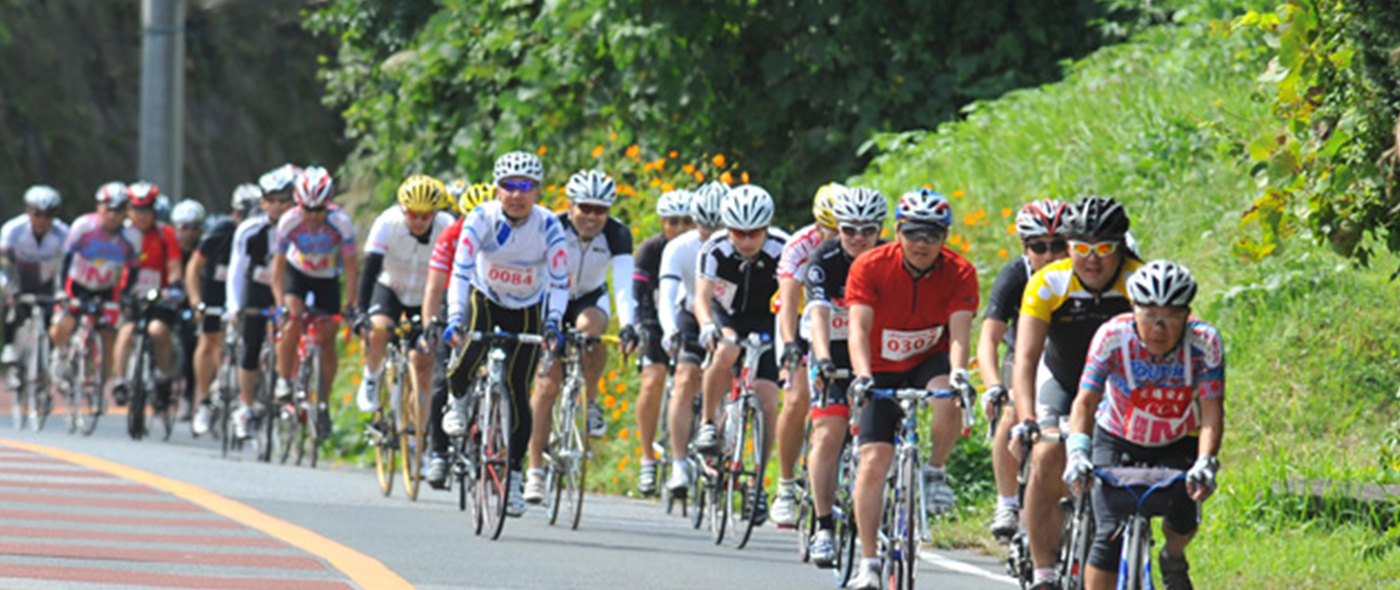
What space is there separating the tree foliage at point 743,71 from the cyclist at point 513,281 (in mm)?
7173

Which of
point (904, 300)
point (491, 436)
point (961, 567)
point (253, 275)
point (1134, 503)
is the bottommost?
point (961, 567)

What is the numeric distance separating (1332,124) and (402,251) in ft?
24.4

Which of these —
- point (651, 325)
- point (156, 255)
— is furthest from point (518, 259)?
point (156, 255)

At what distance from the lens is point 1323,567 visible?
36.9 ft

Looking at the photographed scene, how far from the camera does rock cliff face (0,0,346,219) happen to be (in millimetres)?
36000

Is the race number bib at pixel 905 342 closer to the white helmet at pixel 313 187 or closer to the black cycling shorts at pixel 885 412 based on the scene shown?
the black cycling shorts at pixel 885 412

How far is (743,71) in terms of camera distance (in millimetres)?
22547

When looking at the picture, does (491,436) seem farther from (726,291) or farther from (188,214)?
(188,214)

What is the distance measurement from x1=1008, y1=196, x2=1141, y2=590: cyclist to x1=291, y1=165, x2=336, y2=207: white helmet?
860 centimetres

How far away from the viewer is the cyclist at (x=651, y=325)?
15680 mm

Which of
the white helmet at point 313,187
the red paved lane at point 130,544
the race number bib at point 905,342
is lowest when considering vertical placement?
the red paved lane at point 130,544

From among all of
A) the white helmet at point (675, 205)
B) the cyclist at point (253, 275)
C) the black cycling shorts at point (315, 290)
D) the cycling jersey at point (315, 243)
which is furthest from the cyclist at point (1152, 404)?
the cyclist at point (253, 275)

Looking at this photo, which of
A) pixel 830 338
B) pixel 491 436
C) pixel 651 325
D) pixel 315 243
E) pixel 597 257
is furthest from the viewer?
pixel 315 243

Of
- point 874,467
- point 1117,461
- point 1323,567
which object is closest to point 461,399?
point 874,467
